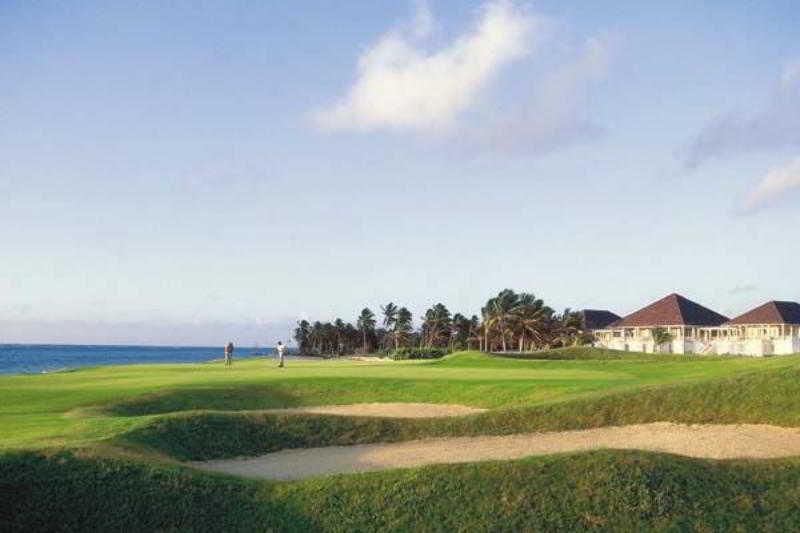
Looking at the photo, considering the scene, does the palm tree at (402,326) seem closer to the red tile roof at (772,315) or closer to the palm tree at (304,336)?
the palm tree at (304,336)

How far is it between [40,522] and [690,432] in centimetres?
1154

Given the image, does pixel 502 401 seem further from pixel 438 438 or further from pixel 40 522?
pixel 40 522

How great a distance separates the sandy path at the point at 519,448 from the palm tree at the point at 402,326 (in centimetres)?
13856

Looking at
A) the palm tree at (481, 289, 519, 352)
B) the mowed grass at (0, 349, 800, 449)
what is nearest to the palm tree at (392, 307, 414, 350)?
the palm tree at (481, 289, 519, 352)

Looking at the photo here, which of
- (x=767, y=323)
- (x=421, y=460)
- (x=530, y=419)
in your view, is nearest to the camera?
(x=421, y=460)

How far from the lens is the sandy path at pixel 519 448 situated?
1407 centimetres

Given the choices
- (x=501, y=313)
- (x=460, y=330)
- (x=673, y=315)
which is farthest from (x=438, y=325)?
(x=673, y=315)

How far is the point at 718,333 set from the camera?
84875 mm

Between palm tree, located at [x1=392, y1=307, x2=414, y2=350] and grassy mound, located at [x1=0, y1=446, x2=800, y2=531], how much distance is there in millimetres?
144003

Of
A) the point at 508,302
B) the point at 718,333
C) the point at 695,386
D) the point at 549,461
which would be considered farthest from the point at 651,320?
the point at 549,461

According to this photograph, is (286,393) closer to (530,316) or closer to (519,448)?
(519,448)

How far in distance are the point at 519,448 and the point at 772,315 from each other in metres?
69.9

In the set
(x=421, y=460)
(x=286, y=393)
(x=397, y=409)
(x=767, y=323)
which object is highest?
(x=767, y=323)

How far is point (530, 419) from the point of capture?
17172 millimetres
